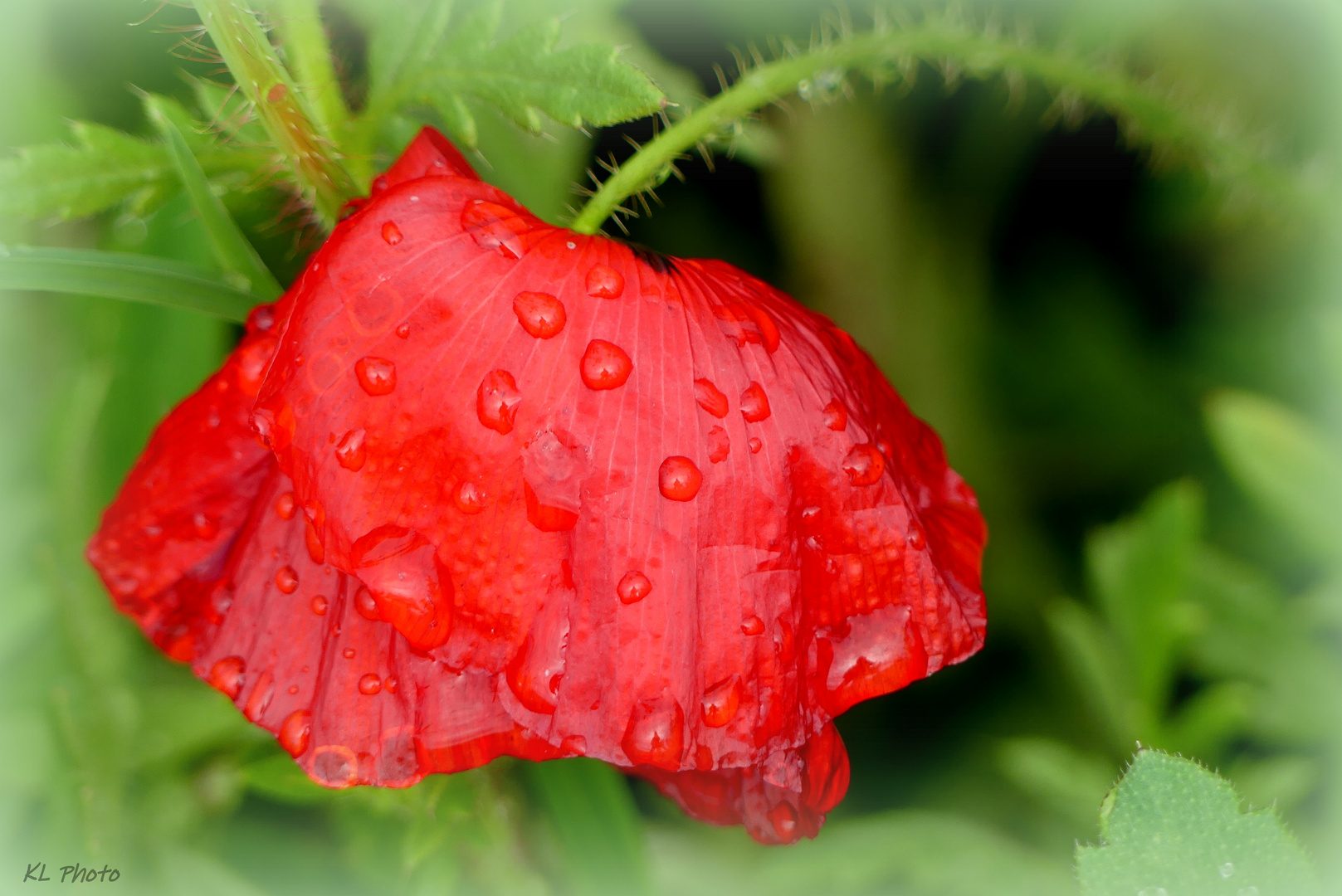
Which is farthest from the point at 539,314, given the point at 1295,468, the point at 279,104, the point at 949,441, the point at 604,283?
Answer: the point at 949,441

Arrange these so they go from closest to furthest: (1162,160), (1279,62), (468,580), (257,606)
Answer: (468,580), (257,606), (1162,160), (1279,62)

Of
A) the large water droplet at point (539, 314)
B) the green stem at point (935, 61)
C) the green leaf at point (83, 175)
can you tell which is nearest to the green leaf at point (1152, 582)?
the green stem at point (935, 61)

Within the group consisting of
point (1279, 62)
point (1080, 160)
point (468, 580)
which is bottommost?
point (468, 580)

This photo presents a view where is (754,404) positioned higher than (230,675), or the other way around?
(754,404)

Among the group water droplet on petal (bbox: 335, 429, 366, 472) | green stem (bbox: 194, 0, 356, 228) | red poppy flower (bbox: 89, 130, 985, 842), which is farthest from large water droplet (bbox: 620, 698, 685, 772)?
green stem (bbox: 194, 0, 356, 228)

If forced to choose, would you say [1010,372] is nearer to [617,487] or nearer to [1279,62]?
[1279,62]

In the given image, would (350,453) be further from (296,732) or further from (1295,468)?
(1295,468)

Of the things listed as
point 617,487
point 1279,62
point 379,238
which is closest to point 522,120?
point 379,238

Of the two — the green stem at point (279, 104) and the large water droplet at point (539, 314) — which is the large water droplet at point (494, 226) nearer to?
the large water droplet at point (539, 314)
